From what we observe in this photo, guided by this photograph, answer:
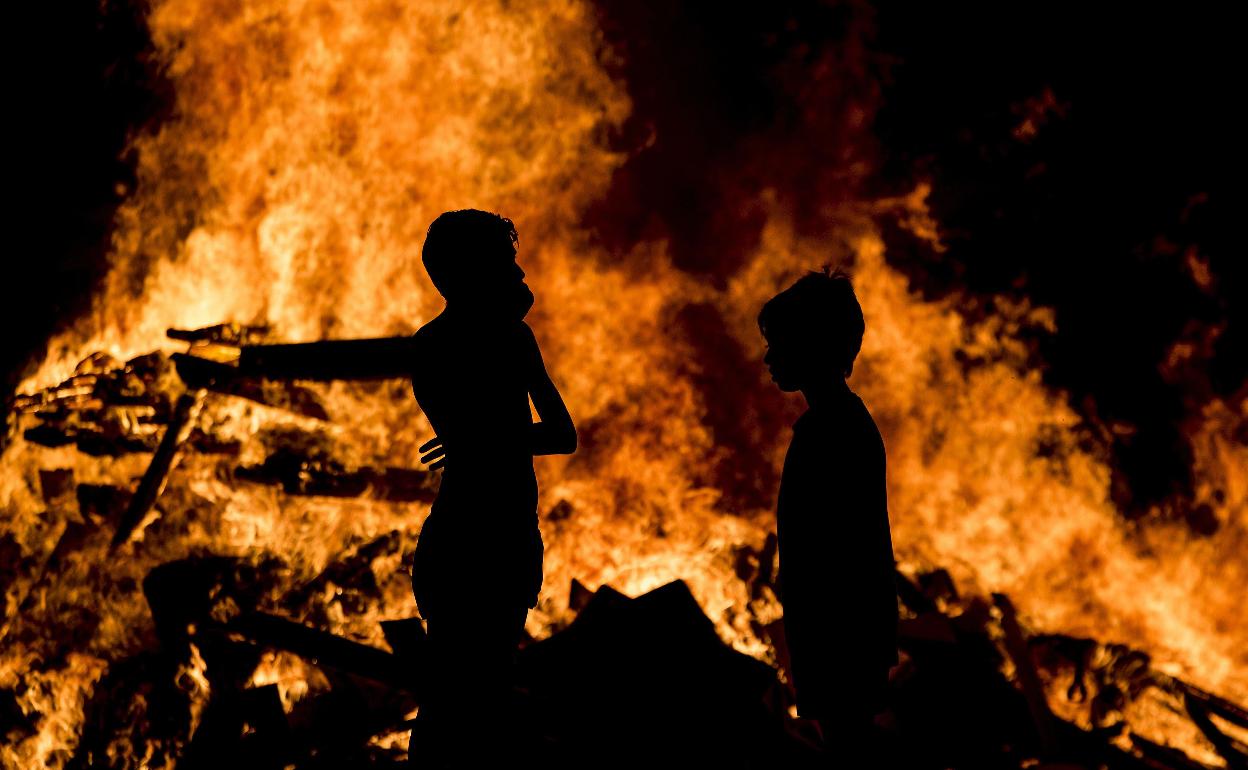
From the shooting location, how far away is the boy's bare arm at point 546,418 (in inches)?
112

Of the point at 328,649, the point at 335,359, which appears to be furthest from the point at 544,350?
the point at 328,649

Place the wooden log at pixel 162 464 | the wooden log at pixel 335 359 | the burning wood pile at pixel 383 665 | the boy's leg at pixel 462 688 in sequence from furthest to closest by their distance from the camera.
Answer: the wooden log at pixel 162 464 < the wooden log at pixel 335 359 < the burning wood pile at pixel 383 665 < the boy's leg at pixel 462 688

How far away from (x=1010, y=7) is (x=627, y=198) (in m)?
3.55

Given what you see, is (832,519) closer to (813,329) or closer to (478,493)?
(813,329)

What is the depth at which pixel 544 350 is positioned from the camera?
6023mm

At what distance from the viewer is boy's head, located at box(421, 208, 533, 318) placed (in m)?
2.51

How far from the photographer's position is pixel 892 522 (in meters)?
5.30

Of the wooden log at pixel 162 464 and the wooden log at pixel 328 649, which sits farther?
the wooden log at pixel 162 464

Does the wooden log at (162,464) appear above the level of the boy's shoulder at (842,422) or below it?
above

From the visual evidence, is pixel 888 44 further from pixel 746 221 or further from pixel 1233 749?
pixel 1233 749

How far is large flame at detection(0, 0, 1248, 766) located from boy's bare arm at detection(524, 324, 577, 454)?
2.76 m

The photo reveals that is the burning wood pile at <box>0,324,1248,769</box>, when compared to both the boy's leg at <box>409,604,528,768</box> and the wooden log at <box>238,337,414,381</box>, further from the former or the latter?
the boy's leg at <box>409,604,528,768</box>

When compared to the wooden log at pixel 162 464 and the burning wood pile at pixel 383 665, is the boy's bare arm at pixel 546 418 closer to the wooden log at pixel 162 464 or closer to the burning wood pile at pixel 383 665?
the burning wood pile at pixel 383 665

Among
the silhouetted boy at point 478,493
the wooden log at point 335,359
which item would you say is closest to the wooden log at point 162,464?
the wooden log at point 335,359
